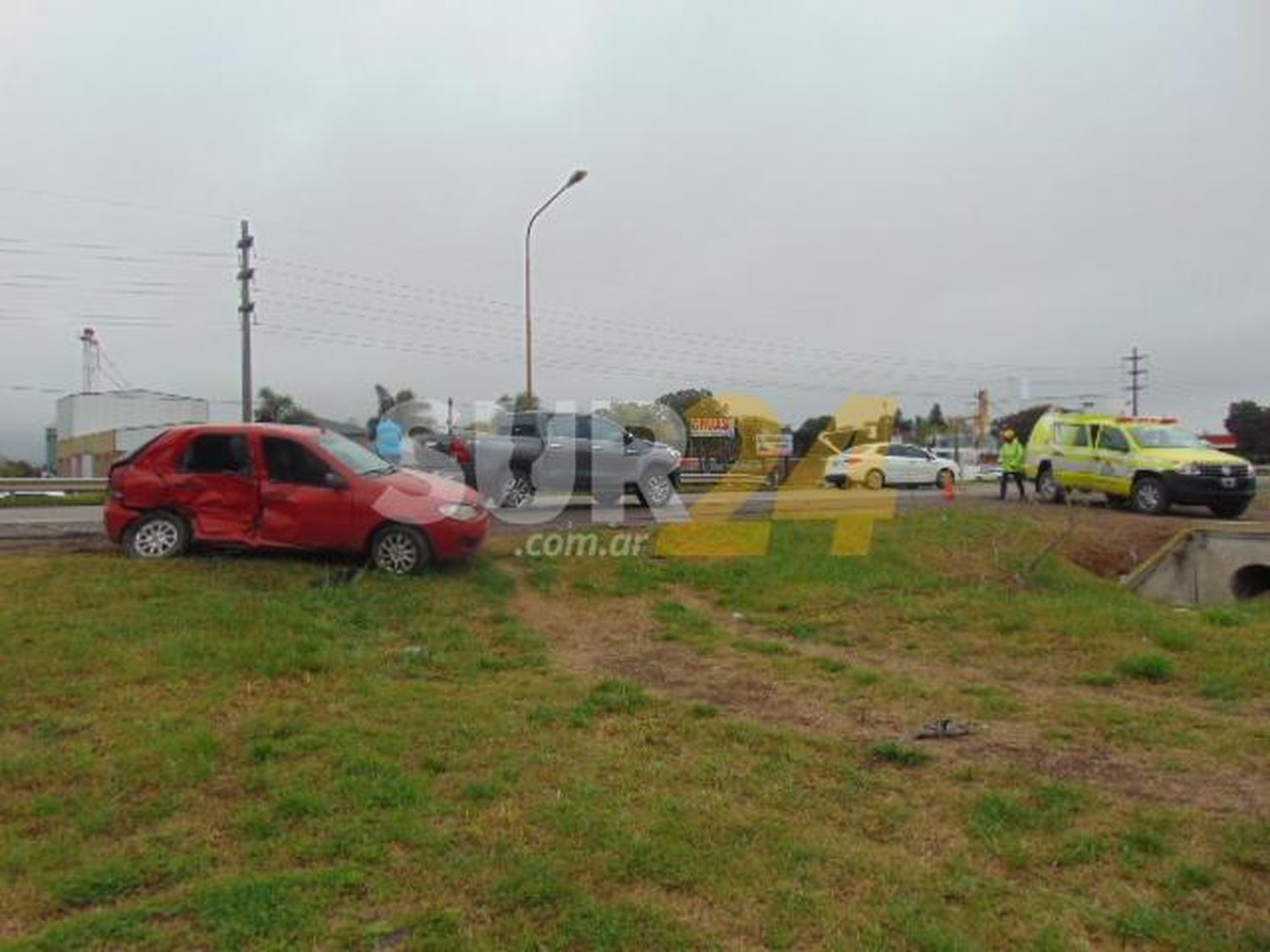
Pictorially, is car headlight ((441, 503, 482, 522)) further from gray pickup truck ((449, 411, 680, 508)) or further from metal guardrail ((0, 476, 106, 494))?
metal guardrail ((0, 476, 106, 494))

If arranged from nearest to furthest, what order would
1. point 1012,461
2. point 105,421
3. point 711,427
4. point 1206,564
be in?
point 1206,564
point 1012,461
point 711,427
point 105,421

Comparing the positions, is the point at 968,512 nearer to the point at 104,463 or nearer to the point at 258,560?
the point at 258,560

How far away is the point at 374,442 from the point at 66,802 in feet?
33.9

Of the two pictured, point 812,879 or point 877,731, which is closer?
point 812,879

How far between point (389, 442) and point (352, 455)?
4087mm

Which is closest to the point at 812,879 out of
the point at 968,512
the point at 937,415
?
the point at 968,512

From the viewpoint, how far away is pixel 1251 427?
81.4 m

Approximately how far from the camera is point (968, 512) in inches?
648

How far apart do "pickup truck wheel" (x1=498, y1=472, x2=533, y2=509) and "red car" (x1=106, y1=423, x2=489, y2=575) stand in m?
5.05

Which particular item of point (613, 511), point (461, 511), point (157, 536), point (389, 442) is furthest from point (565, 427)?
point (157, 536)

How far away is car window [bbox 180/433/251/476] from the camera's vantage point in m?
9.61

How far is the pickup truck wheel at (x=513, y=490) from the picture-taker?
48.6ft

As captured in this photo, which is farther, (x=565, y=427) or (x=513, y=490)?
(x=565, y=427)

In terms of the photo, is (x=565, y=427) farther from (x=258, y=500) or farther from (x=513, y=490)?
(x=258, y=500)
